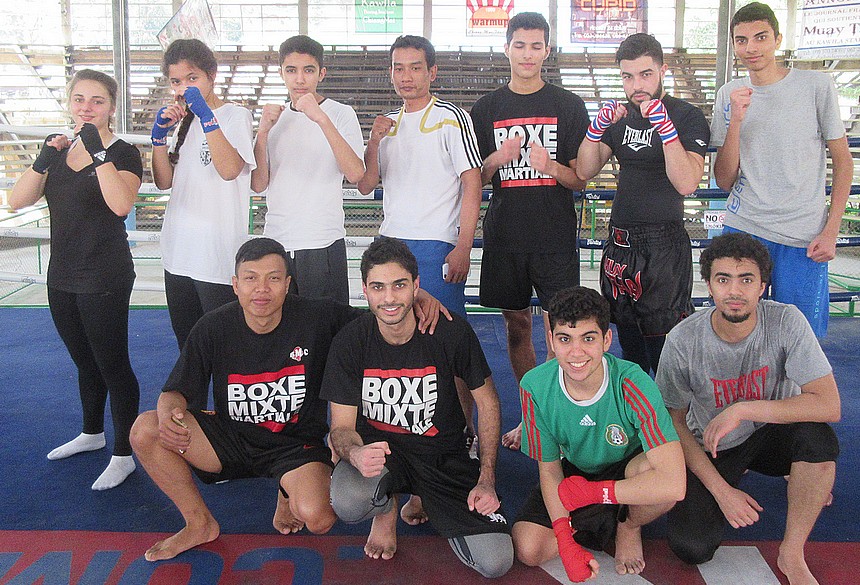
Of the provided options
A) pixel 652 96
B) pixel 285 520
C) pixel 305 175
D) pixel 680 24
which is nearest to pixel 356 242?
pixel 305 175

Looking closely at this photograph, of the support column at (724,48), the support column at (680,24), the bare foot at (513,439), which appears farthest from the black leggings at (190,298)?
the support column at (680,24)

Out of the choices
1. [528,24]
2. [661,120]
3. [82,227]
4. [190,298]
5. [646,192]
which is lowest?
[190,298]

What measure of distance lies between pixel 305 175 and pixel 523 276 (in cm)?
88

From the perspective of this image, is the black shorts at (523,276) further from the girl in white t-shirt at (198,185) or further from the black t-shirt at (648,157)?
the girl in white t-shirt at (198,185)

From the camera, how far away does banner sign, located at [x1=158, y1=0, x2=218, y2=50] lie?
453 cm

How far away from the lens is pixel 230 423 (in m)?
2.33

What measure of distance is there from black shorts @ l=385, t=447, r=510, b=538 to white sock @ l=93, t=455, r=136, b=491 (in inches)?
39.2

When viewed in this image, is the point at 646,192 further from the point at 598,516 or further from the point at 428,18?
the point at 428,18

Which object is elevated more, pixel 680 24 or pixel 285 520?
pixel 680 24

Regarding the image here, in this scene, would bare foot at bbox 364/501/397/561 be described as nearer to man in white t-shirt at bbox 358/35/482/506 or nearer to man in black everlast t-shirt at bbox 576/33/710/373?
man in white t-shirt at bbox 358/35/482/506

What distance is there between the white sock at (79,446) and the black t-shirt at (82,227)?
603 millimetres

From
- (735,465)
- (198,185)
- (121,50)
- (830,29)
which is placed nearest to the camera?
(735,465)

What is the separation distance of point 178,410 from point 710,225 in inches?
131

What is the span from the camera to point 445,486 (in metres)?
2.23
